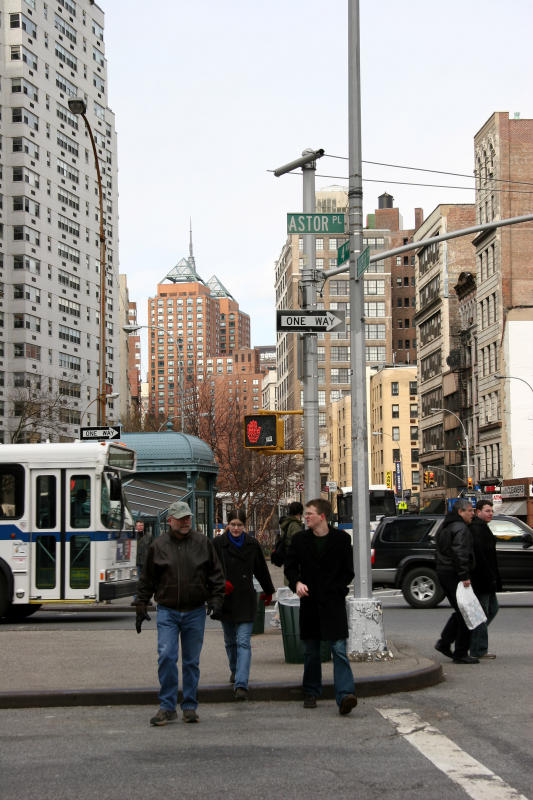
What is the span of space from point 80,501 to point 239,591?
10.0m

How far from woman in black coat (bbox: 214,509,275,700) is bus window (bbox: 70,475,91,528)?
9301 mm

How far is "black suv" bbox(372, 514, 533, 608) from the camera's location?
73.5ft

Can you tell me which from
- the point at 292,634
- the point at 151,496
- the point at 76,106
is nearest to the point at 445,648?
the point at 292,634

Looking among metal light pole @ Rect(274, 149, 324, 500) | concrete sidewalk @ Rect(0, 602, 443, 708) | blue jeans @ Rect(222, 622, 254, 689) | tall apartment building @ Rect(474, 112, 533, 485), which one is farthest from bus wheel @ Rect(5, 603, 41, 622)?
tall apartment building @ Rect(474, 112, 533, 485)

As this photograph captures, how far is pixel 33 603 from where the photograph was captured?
64.5 ft

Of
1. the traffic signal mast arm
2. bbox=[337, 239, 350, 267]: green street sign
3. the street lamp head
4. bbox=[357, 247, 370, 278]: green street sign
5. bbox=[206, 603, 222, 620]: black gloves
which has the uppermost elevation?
the street lamp head

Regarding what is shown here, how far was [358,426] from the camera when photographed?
1294 centimetres

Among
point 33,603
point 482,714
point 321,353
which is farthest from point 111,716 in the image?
point 321,353

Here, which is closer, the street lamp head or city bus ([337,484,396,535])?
the street lamp head

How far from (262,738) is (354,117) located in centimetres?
777

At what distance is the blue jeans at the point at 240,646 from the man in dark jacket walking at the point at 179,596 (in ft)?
2.59

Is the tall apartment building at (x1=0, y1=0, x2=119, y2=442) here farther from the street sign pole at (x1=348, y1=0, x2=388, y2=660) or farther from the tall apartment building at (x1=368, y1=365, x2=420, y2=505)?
the street sign pole at (x1=348, y1=0, x2=388, y2=660)

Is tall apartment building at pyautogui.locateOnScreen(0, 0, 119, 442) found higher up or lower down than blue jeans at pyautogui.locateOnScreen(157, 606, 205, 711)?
higher up

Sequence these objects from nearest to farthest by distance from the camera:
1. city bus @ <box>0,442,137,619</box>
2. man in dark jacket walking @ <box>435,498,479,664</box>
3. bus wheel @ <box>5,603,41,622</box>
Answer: man in dark jacket walking @ <box>435,498,479,664</box>
city bus @ <box>0,442,137,619</box>
bus wheel @ <box>5,603,41,622</box>
